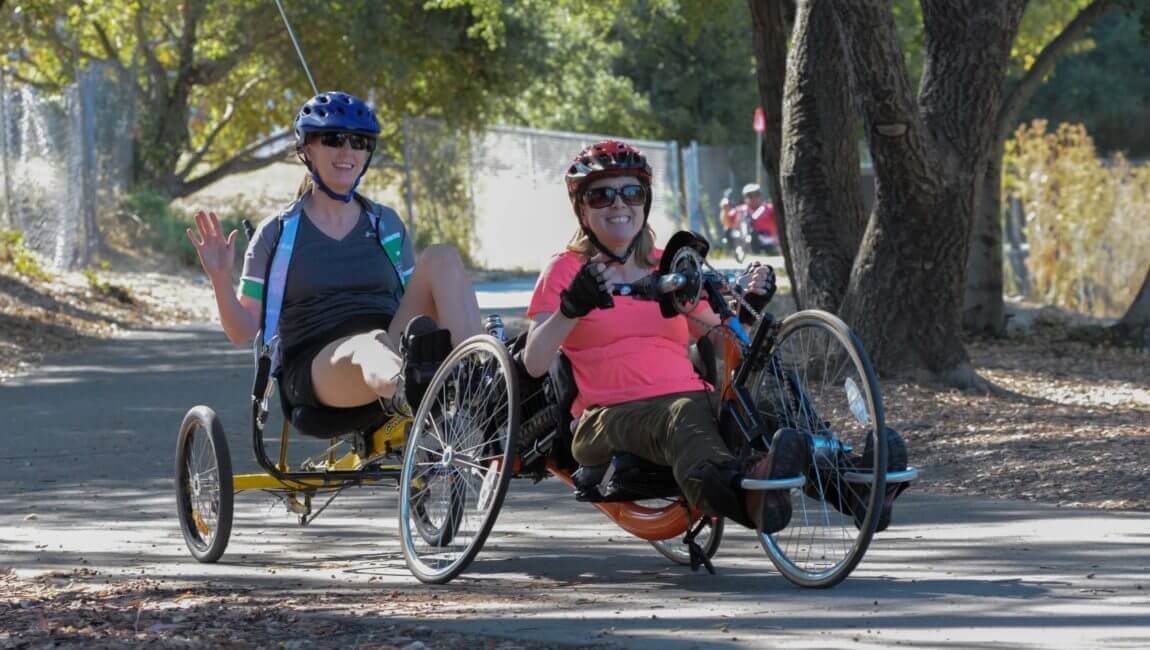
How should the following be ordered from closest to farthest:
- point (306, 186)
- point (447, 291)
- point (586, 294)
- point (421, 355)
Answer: point (586, 294), point (421, 355), point (447, 291), point (306, 186)

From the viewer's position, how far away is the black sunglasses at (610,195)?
6504 mm

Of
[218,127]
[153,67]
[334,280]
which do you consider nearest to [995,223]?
[334,280]

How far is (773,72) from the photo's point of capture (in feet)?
46.4

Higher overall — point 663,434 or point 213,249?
point 213,249

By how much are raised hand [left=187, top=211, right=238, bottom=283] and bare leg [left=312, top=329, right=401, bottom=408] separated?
0.45m

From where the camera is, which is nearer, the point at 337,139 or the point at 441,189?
the point at 337,139

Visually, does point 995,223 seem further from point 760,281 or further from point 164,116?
point 164,116

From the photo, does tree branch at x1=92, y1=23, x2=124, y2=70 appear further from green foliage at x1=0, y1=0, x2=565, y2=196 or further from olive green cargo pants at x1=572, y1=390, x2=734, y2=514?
olive green cargo pants at x1=572, y1=390, x2=734, y2=514

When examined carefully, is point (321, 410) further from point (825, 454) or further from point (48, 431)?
point (48, 431)

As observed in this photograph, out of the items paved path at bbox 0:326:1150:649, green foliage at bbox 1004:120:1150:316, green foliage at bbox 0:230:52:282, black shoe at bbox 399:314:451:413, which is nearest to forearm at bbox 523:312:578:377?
black shoe at bbox 399:314:451:413

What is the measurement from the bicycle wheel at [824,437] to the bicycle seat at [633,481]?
33cm

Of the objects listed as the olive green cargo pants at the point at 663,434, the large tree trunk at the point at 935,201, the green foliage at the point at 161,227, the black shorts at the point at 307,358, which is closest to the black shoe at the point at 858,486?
the olive green cargo pants at the point at 663,434

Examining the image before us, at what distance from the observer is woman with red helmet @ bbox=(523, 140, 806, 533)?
6.17 m

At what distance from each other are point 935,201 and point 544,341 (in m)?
5.56
